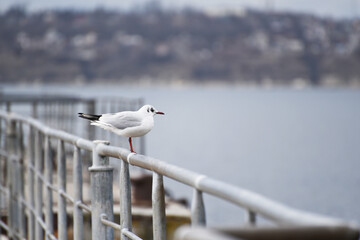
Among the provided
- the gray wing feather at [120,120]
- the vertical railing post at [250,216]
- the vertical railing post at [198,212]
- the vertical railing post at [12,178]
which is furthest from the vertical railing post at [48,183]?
the vertical railing post at [250,216]

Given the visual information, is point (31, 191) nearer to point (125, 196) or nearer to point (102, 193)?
point (102, 193)

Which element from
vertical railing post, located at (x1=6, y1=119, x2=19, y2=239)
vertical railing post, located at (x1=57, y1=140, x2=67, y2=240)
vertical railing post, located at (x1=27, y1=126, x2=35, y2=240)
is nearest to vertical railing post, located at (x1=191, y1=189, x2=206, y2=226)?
vertical railing post, located at (x1=57, y1=140, x2=67, y2=240)

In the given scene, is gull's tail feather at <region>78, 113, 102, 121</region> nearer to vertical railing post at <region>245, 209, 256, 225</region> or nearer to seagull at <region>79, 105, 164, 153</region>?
seagull at <region>79, 105, 164, 153</region>

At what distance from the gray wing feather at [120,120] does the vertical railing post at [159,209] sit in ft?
2.06

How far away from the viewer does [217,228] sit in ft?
5.62

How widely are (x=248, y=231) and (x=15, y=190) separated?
5328mm

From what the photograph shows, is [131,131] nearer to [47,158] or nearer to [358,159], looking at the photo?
Result: [47,158]

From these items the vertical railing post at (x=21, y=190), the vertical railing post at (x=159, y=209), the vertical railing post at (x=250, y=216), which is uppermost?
the vertical railing post at (x=250, y=216)

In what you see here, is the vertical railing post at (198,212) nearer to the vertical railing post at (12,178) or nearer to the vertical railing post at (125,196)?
the vertical railing post at (125,196)

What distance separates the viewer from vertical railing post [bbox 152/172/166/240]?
301cm

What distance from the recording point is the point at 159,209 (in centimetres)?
304

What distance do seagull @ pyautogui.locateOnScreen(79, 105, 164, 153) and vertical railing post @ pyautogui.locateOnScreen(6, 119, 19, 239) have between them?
3.12m

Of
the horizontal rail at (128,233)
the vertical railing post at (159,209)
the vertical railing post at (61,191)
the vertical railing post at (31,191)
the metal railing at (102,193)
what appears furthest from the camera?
the vertical railing post at (31,191)

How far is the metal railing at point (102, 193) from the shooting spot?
1966 mm
